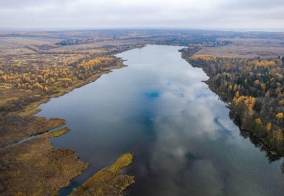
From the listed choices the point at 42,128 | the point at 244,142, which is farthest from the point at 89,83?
the point at 244,142

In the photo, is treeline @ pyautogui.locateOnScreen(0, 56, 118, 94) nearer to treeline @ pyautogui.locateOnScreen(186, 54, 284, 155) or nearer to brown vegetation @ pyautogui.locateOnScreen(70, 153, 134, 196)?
brown vegetation @ pyautogui.locateOnScreen(70, 153, 134, 196)

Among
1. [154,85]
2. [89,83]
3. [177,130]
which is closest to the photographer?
[177,130]

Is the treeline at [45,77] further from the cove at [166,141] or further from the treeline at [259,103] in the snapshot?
the treeline at [259,103]

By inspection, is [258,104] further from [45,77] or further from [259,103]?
[45,77]

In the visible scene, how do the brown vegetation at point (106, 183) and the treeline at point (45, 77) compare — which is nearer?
the brown vegetation at point (106, 183)

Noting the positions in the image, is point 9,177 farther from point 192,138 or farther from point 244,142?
point 244,142

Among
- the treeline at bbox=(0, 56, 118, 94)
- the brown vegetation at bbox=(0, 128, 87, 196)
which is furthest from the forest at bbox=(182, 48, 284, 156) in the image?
the treeline at bbox=(0, 56, 118, 94)

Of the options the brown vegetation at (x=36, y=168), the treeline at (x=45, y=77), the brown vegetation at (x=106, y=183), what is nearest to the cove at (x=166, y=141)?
the brown vegetation at (x=106, y=183)

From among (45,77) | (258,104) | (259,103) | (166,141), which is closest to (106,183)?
(166,141)
